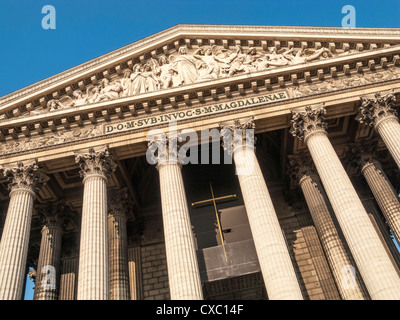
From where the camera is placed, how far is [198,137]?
18.6m

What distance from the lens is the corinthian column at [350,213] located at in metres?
13.4

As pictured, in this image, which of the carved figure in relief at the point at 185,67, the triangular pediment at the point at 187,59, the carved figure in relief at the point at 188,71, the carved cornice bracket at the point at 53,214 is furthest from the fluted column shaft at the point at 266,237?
the carved cornice bracket at the point at 53,214

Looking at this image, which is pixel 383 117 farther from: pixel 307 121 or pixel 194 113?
pixel 194 113

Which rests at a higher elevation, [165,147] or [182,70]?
[182,70]

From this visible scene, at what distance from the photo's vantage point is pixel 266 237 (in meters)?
14.8

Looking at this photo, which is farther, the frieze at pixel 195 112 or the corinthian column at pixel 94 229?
the frieze at pixel 195 112

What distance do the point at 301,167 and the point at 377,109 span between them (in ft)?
15.0

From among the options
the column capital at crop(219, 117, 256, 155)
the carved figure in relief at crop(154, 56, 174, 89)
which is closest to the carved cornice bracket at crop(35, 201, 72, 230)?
the carved figure in relief at crop(154, 56, 174, 89)

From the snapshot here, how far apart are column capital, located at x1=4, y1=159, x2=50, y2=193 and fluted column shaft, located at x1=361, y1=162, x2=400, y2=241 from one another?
14963 mm

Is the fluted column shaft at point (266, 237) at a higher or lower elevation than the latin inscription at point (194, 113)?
lower

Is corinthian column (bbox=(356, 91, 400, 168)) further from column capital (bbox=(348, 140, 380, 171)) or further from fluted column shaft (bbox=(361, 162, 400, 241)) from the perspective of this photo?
fluted column shaft (bbox=(361, 162, 400, 241))

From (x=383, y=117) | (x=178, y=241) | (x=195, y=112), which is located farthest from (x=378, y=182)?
(x=178, y=241)

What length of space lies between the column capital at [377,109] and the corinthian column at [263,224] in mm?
4925

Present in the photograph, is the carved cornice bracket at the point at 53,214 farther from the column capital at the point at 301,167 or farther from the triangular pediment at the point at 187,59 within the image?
the column capital at the point at 301,167
